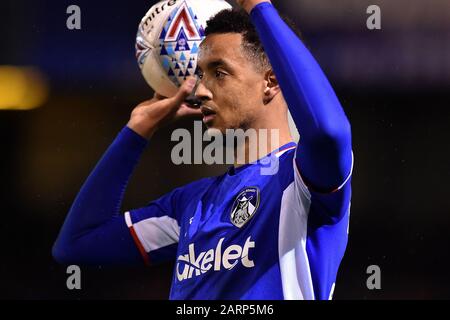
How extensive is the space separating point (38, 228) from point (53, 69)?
3.81 ft

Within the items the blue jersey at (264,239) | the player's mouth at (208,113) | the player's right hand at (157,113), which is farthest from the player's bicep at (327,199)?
the player's right hand at (157,113)

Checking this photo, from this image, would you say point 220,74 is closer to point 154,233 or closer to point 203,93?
point 203,93

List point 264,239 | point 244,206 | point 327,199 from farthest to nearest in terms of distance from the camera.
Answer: point 244,206 → point 264,239 → point 327,199

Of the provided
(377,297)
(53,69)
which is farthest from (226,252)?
(53,69)

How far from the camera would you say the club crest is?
265cm

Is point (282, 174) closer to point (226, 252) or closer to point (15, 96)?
point (226, 252)

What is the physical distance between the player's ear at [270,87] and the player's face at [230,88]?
Answer: 1cm

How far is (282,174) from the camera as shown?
8.70 ft

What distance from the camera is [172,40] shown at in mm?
→ 3105

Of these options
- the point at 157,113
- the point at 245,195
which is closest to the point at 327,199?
the point at 245,195

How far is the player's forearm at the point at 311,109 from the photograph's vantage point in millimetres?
2277

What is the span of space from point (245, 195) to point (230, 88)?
36 cm

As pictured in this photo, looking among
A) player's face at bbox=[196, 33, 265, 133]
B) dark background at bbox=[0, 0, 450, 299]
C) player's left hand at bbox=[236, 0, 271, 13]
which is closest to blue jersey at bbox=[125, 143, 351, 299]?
player's face at bbox=[196, 33, 265, 133]

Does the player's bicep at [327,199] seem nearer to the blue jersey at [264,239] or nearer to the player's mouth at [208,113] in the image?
the blue jersey at [264,239]
